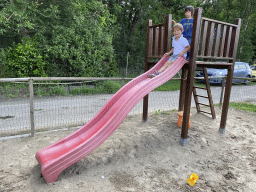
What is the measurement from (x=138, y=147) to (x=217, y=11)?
56.6ft

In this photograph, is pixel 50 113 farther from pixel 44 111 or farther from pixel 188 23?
pixel 188 23

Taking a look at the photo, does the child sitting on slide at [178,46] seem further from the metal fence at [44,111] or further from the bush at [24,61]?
the bush at [24,61]

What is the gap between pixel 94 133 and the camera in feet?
10.0

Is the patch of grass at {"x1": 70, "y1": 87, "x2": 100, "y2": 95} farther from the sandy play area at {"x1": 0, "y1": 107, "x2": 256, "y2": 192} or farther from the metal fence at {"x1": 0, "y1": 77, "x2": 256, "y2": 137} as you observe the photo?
the sandy play area at {"x1": 0, "y1": 107, "x2": 256, "y2": 192}

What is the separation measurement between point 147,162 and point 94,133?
3.37ft

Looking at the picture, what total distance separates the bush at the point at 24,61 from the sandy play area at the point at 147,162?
189 inches

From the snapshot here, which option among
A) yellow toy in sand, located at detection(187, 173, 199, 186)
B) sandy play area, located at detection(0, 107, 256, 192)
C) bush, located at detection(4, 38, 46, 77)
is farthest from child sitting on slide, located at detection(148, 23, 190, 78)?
bush, located at detection(4, 38, 46, 77)

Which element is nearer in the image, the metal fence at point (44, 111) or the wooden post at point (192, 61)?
the wooden post at point (192, 61)

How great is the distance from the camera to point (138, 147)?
3.59 meters

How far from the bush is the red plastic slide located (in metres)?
5.82

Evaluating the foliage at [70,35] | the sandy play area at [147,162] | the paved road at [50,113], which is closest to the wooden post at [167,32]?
the sandy play area at [147,162]

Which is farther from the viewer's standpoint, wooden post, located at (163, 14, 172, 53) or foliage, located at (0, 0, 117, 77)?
foliage, located at (0, 0, 117, 77)

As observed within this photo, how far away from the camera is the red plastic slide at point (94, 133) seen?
8.42 feet

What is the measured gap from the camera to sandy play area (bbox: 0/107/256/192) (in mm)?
2633
